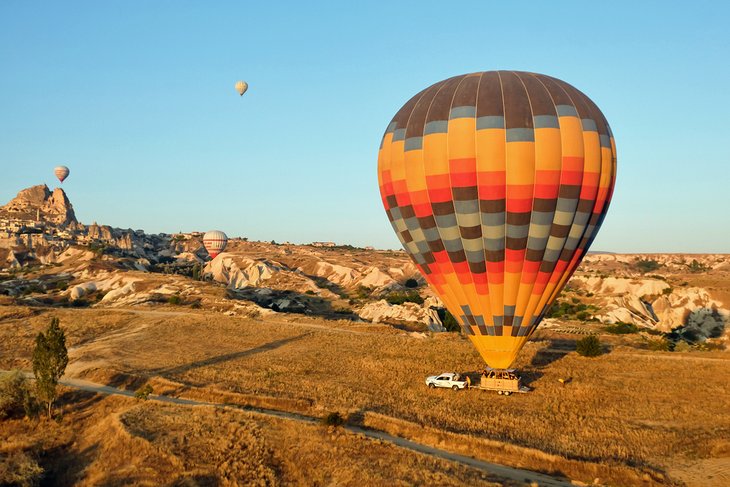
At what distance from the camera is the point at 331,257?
14700cm

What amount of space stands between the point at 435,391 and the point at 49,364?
21643 mm

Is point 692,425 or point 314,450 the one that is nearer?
point 314,450

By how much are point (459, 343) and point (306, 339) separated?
13.7m

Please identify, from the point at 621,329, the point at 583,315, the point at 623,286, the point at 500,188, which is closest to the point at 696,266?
the point at 623,286

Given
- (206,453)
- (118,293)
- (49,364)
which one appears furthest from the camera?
(118,293)

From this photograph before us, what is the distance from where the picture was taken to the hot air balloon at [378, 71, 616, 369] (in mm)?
27609

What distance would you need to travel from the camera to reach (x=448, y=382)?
1310 inches

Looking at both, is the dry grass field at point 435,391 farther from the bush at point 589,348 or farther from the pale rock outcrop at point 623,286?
the pale rock outcrop at point 623,286

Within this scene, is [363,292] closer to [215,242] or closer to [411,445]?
[215,242]

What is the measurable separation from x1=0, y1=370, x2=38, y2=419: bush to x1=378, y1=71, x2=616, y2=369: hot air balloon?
75.4 feet

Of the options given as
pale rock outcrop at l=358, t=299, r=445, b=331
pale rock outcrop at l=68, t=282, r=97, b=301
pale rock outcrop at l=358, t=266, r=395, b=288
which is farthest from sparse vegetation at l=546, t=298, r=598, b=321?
pale rock outcrop at l=68, t=282, r=97, b=301

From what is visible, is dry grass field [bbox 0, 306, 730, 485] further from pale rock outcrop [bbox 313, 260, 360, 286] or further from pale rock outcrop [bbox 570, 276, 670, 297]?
pale rock outcrop [bbox 313, 260, 360, 286]

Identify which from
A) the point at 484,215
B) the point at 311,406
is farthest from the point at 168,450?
the point at 484,215

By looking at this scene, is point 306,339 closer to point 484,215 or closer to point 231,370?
point 231,370
